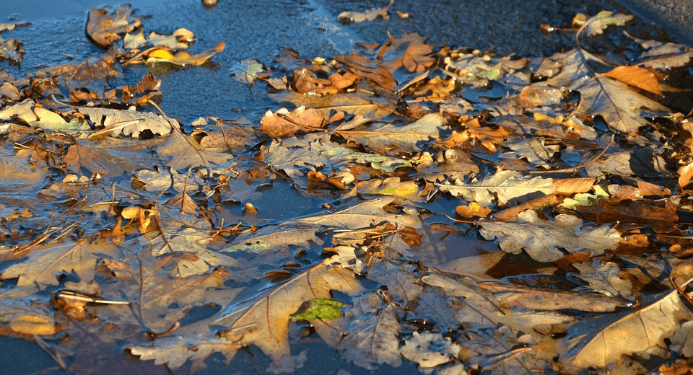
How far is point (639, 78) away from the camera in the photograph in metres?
3.25

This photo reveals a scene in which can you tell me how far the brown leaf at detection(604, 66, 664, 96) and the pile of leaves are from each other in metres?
0.01

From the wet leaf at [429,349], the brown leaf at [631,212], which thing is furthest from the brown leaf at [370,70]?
the wet leaf at [429,349]

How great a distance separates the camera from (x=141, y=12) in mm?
4090

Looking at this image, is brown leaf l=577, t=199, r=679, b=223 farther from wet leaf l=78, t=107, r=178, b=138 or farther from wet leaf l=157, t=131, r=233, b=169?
wet leaf l=78, t=107, r=178, b=138

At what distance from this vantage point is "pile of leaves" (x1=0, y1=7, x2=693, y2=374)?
181cm

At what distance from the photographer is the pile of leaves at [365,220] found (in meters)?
1.81

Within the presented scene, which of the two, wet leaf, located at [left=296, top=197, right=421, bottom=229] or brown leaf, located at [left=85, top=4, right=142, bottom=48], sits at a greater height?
brown leaf, located at [left=85, top=4, right=142, bottom=48]

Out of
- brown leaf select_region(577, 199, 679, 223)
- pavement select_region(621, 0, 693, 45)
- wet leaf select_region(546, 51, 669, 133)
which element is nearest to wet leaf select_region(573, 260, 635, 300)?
brown leaf select_region(577, 199, 679, 223)

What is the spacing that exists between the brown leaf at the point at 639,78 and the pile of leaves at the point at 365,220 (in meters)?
0.01

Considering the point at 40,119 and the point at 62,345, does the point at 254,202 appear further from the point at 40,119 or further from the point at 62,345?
the point at 40,119

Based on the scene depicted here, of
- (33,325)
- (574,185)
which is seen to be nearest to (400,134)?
(574,185)

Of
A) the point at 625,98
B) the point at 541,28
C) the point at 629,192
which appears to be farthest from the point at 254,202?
the point at 541,28

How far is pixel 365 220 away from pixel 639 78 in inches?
80.7

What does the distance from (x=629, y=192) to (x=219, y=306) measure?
1.83m
